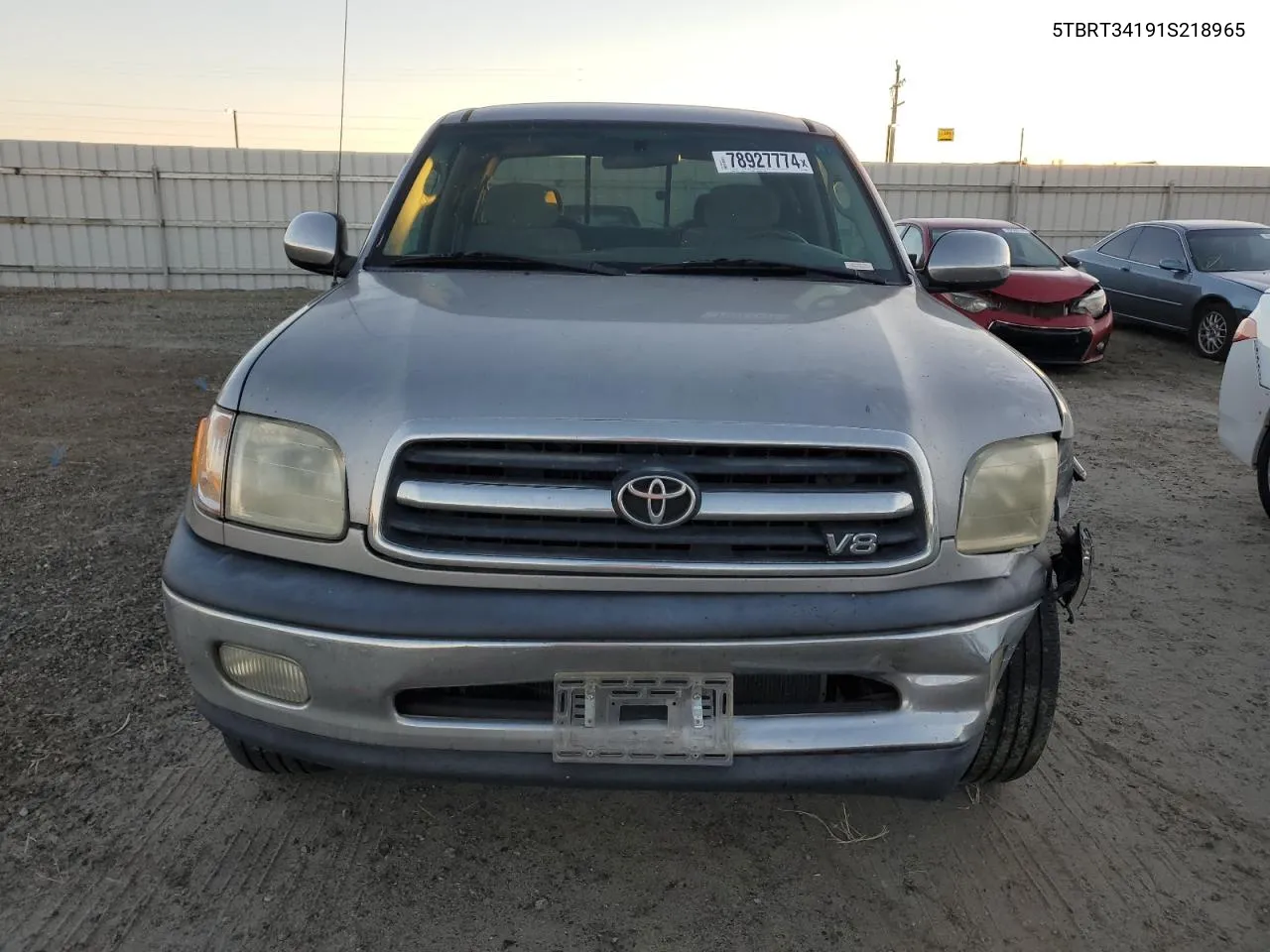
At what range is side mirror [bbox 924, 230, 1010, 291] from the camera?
10.2ft

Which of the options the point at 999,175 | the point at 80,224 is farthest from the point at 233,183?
the point at 999,175

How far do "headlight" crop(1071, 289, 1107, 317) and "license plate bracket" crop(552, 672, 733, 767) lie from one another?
27.7 feet

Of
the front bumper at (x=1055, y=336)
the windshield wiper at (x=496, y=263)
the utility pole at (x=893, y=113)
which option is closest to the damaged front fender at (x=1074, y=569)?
the windshield wiper at (x=496, y=263)

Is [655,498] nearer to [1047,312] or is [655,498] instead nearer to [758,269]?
[758,269]

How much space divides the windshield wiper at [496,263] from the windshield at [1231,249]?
978cm

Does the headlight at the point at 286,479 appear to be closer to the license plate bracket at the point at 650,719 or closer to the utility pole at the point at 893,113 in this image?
the license plate bracket at the point at 650,719

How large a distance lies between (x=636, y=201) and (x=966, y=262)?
1.09m

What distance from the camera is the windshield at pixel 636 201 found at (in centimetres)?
290

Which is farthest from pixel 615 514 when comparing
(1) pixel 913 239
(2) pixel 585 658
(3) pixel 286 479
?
(1) pixel 913 239

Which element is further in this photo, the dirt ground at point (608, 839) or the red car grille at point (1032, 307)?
the red car grille at point (1032, 307)

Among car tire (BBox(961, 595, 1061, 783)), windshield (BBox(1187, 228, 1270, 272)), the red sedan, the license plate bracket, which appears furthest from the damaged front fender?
windshield (BBox(1187, 228, 1270, 272))

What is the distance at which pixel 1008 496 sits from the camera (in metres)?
1.94

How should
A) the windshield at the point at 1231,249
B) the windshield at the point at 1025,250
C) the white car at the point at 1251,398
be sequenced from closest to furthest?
the white car at the point at 1251,398
the windshield at the point at 1025,250
the windshield at the point at 1231,249

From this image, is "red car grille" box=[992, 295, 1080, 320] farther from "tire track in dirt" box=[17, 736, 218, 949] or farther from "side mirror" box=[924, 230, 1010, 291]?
"tire track in dirt" box=[17, 736, 218, 949]
